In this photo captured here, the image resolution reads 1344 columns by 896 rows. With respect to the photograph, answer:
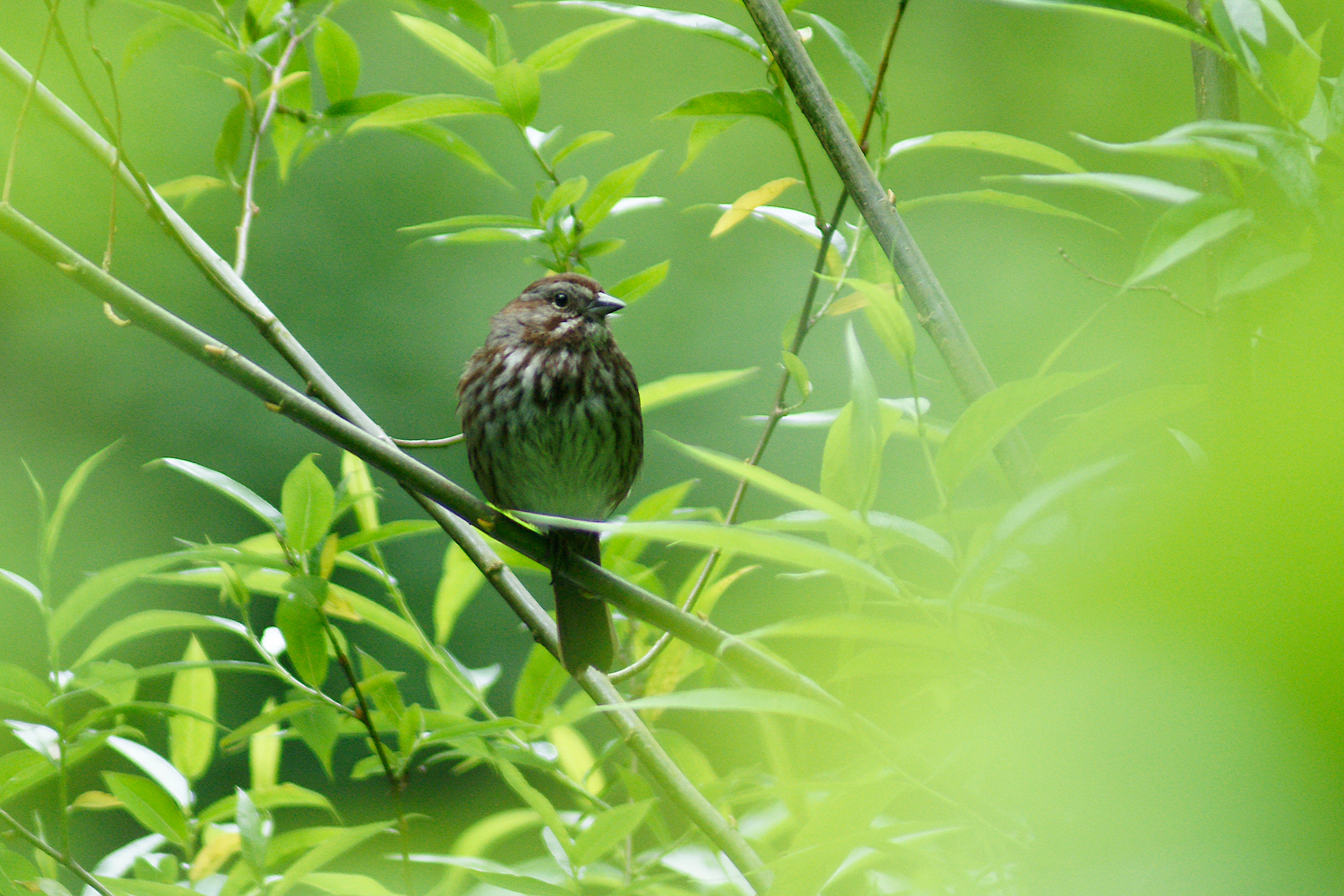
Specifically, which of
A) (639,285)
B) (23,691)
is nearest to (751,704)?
(23,691)

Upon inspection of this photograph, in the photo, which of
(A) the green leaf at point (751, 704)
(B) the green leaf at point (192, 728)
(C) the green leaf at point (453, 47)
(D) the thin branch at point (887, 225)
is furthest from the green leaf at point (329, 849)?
(C) the green leaf at point (453, 47)

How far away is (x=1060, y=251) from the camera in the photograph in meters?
0.96

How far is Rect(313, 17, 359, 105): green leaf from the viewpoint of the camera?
1.45m

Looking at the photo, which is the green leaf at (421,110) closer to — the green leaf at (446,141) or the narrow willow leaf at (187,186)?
the green leaf at (446,141)

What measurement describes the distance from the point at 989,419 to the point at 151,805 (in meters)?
0.97

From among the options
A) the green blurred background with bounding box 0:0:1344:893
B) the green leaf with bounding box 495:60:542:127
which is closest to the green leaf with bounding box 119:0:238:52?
the green leaf with bounding box 495:60:542:127

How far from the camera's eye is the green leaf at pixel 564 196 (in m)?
1.33

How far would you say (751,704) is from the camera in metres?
0.53

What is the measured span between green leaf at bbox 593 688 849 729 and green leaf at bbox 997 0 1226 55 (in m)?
0.34

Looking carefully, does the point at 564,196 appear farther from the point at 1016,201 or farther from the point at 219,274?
the point at 1016,201

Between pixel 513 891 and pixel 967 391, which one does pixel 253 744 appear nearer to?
pixel 513 891

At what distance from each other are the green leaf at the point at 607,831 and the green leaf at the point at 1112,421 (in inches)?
17.3

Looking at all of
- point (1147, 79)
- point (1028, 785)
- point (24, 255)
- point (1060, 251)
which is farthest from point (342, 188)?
point (1028, 785)

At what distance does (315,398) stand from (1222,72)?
0.97 m
